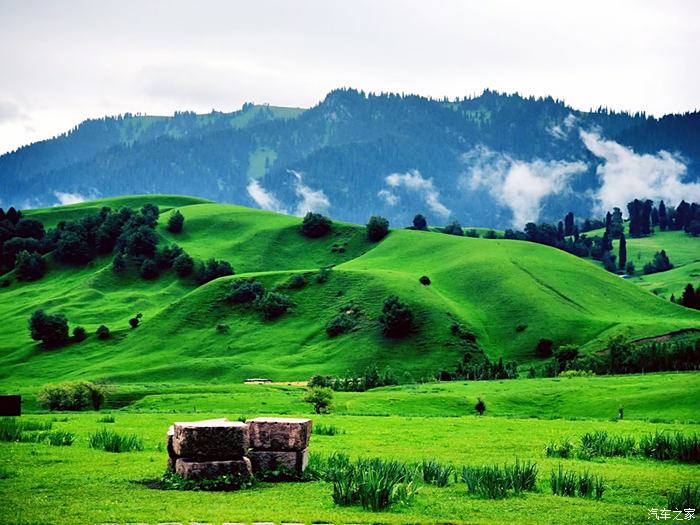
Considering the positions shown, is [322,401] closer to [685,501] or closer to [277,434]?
[277,434]

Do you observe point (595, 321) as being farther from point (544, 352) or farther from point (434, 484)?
point (434, 484)

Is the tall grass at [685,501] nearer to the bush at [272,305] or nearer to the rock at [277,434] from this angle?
the rock at [277,434]

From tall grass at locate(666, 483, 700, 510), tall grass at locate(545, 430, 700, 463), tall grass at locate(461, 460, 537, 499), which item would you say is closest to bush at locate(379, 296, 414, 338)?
tall grass at locate(545, 430, 700, 463)

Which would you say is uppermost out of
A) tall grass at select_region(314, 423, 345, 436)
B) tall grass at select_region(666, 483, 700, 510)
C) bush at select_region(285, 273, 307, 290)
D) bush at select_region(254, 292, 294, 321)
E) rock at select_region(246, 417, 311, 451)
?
bush at select_region(285, 273, 307, 290)

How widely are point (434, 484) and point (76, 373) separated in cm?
14207

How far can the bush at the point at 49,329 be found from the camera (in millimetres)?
180875

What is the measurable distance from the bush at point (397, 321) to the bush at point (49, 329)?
69.7 m

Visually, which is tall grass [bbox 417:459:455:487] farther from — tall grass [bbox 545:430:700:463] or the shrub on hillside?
the shrub on hillside

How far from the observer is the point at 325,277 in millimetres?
198750

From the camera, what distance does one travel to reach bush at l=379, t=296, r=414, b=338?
164m

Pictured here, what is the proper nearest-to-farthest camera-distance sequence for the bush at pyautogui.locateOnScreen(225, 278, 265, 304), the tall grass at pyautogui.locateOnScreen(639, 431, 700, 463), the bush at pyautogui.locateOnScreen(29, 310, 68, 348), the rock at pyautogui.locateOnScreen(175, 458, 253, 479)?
the rock at pyautogui.locateOnScreen(175, 458, 253, 479) → the tall grass at pyautogui.locateOnScreen(639, 431, 700, 463) → the bush at pyautogui.locateOnScreen(29, 310, 68, 348) → the bush at pyautogui.locateOnScreen(225, 278, 265, 304)

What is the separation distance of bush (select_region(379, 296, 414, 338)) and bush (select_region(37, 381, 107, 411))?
79466 millimetres

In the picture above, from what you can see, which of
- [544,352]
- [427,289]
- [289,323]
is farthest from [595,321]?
[289,323]

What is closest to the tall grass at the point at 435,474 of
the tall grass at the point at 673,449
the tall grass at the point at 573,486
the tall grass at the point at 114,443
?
the tall grass at the point at 573,486
